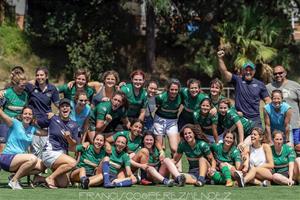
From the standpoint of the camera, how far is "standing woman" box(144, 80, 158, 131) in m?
11.3

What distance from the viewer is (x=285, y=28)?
2872 centimetres

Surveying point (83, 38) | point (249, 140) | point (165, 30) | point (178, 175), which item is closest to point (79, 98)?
point (178, 175)

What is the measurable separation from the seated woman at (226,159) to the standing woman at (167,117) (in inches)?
39.7

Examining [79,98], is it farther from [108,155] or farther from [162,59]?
[162,59]

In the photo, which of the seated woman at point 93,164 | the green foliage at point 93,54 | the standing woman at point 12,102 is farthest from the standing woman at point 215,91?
the green foliage at point 93,54

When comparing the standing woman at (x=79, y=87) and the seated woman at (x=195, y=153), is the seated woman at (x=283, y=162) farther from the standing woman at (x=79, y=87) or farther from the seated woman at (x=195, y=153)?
the standing woman at (x=79, y=87)

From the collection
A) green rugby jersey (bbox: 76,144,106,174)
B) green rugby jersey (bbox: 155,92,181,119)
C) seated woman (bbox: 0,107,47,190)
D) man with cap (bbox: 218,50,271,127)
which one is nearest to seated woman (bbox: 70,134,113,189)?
green rugby jersey (bbox: 76,144,106,174)

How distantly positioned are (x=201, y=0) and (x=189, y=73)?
322 centimetres

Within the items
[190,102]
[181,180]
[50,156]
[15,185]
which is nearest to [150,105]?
[190,102]

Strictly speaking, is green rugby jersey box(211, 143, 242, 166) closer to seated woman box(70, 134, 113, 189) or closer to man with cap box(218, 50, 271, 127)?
man with cap box(218, 50, 271, 127)

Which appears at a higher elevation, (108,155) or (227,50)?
(227,50)

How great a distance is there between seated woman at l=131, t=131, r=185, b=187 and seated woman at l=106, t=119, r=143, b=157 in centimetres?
11

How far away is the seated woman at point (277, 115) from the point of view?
10.7 meters

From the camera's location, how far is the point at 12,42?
29.2 meters
